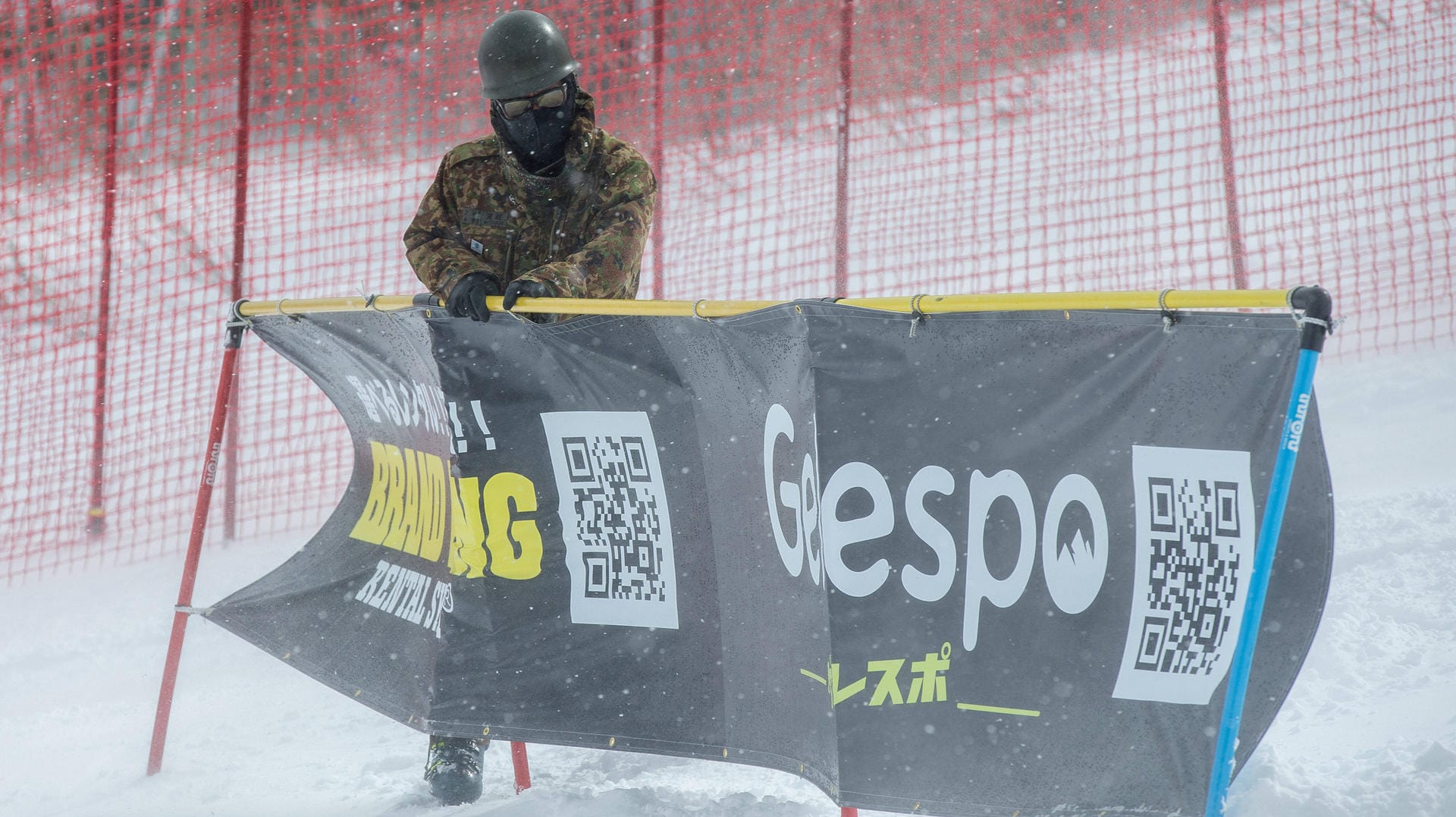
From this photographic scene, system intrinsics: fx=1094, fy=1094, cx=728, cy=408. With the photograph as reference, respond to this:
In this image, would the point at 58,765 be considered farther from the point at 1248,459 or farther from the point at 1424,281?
the point at 1424,281

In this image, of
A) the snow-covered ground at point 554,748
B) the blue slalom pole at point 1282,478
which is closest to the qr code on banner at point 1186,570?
the blue slalom pole at point 1282,478

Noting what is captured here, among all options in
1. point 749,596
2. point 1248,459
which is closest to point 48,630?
point 749,596

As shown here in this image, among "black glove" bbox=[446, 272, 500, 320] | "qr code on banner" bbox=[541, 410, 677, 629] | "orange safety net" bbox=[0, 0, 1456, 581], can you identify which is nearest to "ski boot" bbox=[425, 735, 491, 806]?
"qr code on banner" bbox=[541, 410, 677, 629]

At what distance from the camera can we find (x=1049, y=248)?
8.14 metres

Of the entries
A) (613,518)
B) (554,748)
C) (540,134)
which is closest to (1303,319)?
(613,518)

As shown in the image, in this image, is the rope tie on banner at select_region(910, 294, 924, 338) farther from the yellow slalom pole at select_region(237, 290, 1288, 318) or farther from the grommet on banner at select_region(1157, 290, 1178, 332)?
the grommet on banner at select_region(1157, 290, 1178, 332)

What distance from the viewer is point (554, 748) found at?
375 cm

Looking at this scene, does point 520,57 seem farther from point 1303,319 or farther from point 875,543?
point 1303,319

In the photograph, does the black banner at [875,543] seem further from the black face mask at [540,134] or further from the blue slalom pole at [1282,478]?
the black face mask at [540,134]

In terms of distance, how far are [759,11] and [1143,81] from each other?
4.98m

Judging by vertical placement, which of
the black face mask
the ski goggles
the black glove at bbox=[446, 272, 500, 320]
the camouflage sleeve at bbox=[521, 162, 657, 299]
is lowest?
the black glove at bbox=[446, 272, 500, 320]

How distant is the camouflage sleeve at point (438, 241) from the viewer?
11.0 feet

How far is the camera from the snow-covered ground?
9.55 feet

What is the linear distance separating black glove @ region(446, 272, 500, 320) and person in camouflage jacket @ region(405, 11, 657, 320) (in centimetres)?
13
